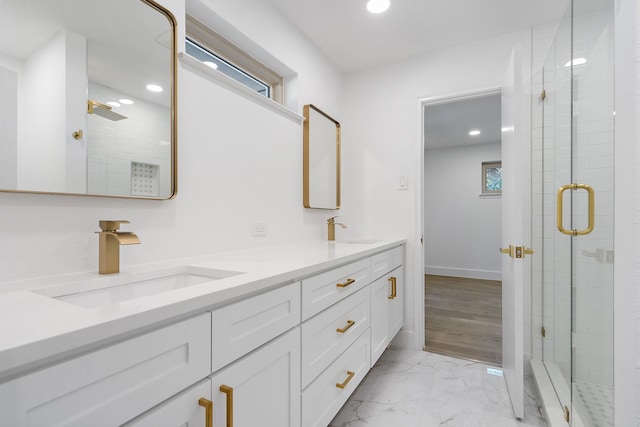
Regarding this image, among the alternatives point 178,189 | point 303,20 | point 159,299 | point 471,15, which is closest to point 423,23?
point 471,15

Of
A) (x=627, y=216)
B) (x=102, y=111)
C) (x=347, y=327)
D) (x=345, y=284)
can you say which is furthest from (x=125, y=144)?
(x=627, y=216)

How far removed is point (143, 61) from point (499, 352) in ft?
9.45

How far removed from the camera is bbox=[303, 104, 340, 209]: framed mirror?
2240 mm

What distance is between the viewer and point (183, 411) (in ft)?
2.32

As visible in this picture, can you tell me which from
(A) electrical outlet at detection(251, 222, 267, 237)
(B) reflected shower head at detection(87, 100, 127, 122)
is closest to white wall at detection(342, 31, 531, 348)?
(A) electrical outlet at detection(251, 222, 267, 237)

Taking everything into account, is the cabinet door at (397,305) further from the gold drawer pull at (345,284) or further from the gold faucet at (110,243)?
→ the gold faucet at (110,243)

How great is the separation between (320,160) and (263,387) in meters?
1.74

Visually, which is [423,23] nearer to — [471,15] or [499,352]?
[471,15]

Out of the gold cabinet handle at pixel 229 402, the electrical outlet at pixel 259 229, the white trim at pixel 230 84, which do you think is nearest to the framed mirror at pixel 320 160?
the white trim at pixel 230 84

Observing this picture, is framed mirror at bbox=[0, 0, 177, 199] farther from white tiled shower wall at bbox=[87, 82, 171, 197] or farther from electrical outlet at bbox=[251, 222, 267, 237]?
electrical outlet at bbox=[251, 222, 267, 237]

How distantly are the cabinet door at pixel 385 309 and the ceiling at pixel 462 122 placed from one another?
1.71m

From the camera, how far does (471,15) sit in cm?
207

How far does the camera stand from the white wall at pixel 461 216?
511 centimetres

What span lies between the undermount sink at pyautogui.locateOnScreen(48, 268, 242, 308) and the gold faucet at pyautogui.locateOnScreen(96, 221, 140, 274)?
9 centimetres
